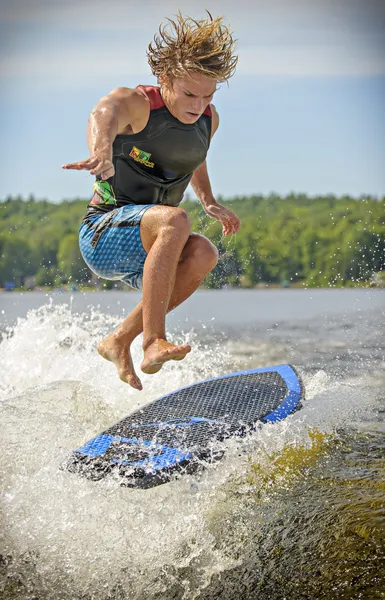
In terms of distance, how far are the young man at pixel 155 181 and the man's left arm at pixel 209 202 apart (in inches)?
18.1

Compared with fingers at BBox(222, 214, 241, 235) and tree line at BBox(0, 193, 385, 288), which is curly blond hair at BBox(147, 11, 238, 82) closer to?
fingers at BBox(222, 214, 241, 235)

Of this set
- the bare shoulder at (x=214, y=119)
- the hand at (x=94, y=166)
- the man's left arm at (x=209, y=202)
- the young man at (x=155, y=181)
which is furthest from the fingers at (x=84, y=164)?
the man's left arm at (x=209, y=202)

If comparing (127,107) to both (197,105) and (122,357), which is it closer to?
(197,105)

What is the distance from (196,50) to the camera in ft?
13.8

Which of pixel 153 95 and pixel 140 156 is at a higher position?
pixel 153 95

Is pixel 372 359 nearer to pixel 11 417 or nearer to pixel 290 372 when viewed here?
pixel 290 372

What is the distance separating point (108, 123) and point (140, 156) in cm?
64

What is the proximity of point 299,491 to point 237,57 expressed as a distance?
8.90 feet

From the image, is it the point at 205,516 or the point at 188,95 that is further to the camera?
the point at 188,95

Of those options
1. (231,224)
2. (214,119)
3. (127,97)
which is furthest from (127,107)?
(231,224)

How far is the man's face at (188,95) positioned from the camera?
4238mm

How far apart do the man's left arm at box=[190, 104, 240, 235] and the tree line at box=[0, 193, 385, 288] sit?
3528 cm

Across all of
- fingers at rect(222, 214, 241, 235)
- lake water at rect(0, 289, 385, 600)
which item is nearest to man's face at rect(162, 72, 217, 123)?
fingers at rect(222, 214, 241, 235)

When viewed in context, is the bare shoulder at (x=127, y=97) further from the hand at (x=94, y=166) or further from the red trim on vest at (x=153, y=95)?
the hand at (x=94, y=166)
